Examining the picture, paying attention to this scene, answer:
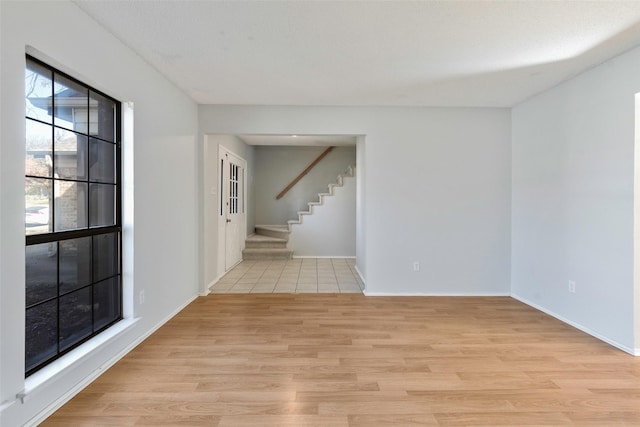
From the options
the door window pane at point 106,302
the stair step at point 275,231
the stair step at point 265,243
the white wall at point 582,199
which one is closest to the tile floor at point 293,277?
the stair step at point 265,243

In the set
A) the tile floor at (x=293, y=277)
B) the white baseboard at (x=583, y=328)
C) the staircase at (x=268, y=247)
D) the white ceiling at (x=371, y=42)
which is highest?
the white ceiling at (x=371, y=42)

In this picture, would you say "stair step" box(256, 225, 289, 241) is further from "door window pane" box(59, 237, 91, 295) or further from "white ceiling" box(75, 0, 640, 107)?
"door window pane" box(59, 237, 91, 295)

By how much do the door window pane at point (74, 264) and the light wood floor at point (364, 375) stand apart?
25.9 inches

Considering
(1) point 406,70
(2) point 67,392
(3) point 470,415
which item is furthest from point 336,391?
(1) point 406,70

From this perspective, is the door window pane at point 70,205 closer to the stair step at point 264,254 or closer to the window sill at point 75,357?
the window sill at point 75,357

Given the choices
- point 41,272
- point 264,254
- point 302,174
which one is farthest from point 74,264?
point 302,174

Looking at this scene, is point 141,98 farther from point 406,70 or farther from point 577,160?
point 577,160

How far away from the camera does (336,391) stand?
2084 millimetres

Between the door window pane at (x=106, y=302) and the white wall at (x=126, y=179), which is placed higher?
the white wall at (x=126, y=179)

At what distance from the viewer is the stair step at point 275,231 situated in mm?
7039

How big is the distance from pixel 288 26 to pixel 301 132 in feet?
6.21

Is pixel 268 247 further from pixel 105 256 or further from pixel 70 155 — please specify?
pixel 70 155

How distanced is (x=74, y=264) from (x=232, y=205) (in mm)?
3900

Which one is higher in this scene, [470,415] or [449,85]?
[449,85]
